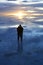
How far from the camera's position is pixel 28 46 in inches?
341

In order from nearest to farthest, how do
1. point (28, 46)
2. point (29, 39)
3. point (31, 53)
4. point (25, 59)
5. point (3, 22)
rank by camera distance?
1. point (25, 59)
2. point (31, 53)
3. point (28, 46)
4. point (29, 39)
5. point (3, 22)

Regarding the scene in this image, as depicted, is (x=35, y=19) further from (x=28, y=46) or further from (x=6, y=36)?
(x=28, y=46)

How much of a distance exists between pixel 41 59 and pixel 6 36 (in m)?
3.47

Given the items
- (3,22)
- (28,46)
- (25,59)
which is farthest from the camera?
(3,22)

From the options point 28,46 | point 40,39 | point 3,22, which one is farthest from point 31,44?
point 3,22

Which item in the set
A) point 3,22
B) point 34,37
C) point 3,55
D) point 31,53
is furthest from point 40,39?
point 3,22

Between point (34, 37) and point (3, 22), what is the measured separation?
424 cm

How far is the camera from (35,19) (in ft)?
48.1

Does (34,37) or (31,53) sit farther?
(34,37)

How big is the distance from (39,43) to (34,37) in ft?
3.35

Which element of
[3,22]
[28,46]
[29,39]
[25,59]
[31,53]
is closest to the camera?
[25,59]

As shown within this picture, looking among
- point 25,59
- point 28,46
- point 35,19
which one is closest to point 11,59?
point 25,59

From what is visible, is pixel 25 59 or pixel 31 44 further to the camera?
pixel 31 44

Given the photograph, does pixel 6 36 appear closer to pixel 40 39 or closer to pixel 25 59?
pixel 40 39
